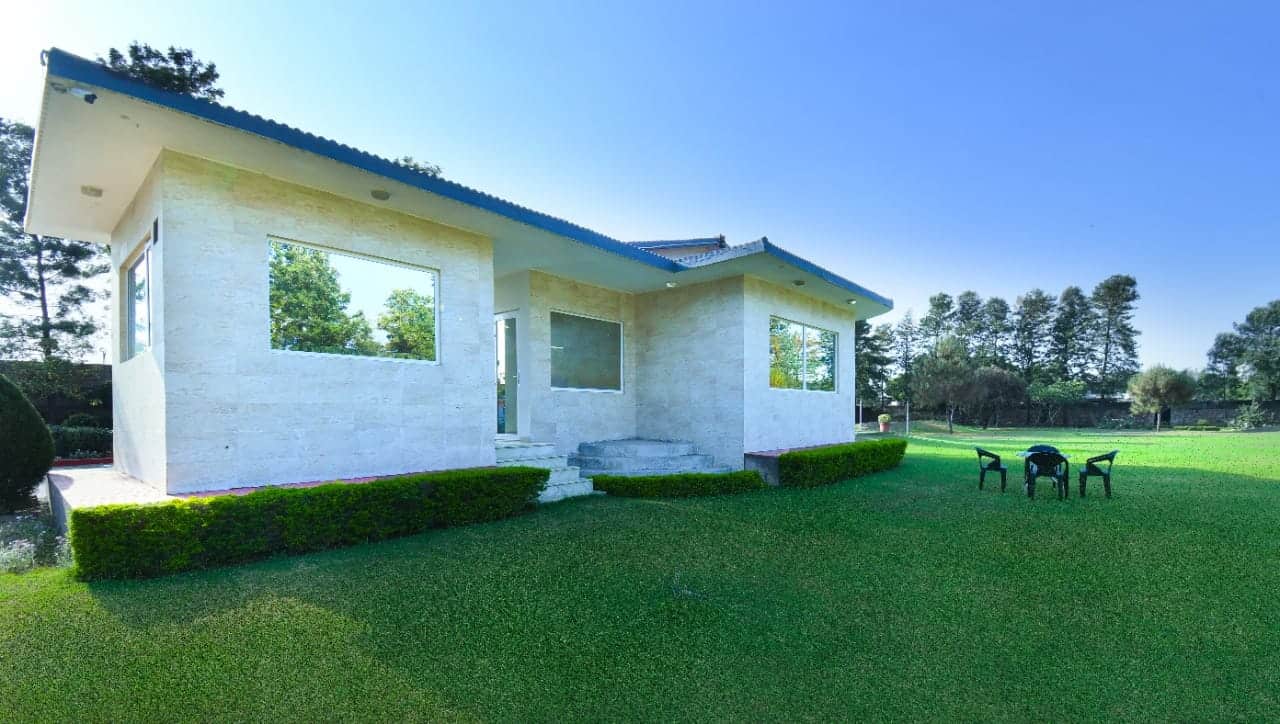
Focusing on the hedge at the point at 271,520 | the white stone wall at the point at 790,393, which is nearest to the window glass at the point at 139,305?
the hedge at the point at 271,520

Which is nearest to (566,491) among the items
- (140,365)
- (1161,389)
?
(140,365)

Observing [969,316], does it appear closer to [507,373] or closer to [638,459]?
[638,459]

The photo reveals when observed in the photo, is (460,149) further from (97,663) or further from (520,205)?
(97,663)

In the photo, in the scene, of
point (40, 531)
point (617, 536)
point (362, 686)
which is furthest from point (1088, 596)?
point (40, 531)

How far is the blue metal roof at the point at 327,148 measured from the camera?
4172 mm

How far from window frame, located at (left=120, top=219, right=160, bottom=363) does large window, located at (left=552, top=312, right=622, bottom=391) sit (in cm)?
569

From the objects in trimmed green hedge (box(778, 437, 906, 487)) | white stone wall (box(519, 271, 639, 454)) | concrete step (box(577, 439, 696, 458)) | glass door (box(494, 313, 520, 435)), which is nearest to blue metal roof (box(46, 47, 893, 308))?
white stone wall (box(519, 271, 639, 454))

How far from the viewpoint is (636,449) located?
31.4ft

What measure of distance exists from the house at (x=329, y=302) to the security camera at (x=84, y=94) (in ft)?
0.05

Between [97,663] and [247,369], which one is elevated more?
[247,369]

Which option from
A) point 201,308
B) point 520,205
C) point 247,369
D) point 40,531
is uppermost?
point 520,205

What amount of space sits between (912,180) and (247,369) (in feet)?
57.5

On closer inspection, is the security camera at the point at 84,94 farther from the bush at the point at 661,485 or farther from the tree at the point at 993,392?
the tree at the point at 993,392

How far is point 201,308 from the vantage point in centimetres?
557
